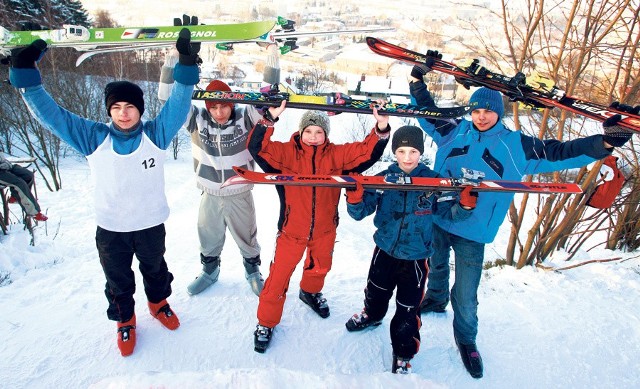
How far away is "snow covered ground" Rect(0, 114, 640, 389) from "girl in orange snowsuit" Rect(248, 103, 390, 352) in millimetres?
415

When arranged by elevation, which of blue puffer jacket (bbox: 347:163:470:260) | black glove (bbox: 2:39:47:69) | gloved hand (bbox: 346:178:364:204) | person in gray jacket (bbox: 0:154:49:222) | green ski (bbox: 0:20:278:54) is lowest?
person in gray jacket (bbox: 0:154:49:222)

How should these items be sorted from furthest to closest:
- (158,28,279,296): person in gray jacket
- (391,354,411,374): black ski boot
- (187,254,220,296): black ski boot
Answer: (187,254,220,296): black ski boot → (158,28,279,296): person in gray jacket → (391,354,411,374): black ski boot

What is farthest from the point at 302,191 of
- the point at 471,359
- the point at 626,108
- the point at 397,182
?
the point at 626,108

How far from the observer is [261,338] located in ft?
9.34

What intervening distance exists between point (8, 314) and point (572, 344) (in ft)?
16.2

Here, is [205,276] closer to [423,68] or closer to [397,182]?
[397,182]

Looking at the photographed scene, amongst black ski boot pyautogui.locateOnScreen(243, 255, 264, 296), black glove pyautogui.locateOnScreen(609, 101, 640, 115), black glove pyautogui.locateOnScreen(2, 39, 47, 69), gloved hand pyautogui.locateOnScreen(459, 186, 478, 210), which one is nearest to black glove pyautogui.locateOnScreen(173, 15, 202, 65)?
black glove pyautogui.locateOnScreen(2, 39, 47, 69)

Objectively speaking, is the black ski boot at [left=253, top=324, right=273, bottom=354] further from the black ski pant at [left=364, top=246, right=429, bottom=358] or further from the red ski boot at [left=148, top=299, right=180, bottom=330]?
the black ski pant at [left=364, top=246, right=429, bottom=358]

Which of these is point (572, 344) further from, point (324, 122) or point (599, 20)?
point (599, 20)

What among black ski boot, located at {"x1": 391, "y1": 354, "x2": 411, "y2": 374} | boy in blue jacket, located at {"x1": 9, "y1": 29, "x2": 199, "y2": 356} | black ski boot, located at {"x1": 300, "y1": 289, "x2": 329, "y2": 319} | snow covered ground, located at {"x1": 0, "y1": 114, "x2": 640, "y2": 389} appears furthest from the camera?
black ski boot, located at {"x1": 300, "y1": 289, "x2": 329, "y2": 319}

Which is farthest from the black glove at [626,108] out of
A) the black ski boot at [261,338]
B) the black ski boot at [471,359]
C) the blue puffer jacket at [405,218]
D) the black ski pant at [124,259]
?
the black ski pant at [124,259]

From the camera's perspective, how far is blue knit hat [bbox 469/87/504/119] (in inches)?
106

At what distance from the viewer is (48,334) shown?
2799mm

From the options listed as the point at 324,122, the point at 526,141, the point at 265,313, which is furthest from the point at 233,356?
the point at 526,141
